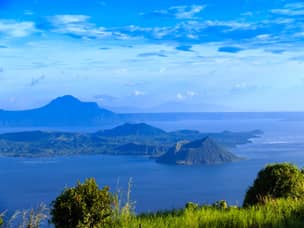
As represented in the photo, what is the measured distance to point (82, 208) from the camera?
278 inches

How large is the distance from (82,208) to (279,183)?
218 inches

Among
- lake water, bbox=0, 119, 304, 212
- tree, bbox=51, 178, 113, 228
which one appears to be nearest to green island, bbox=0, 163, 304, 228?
tree, bbox=51, 178, 113, 228

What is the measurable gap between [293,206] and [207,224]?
6.69 ft

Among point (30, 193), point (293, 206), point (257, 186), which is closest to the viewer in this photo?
point (293, 206)

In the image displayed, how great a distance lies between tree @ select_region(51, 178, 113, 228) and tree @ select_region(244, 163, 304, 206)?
464 centimetres

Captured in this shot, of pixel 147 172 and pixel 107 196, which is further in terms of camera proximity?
pixel 147 172

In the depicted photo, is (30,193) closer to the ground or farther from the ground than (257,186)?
closer to the ground

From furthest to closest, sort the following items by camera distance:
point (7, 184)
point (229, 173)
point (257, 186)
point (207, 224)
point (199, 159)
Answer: point (199, 159) → point (229, 173) → point (7, 184) → point (257, 186) → point (207, 224)

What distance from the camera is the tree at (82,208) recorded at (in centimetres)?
709

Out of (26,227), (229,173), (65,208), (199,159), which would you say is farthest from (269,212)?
(199,159)

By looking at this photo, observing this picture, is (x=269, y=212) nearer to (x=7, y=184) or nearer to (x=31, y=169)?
(x=7, y=184)

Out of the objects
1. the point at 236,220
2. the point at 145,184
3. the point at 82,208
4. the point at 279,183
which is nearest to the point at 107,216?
the point at 82,208

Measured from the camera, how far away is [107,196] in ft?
23.9

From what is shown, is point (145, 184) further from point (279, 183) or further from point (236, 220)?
point (236, 220)
